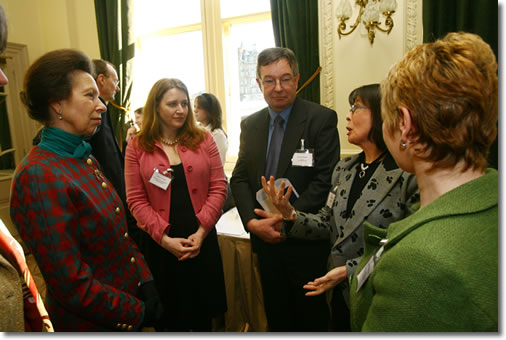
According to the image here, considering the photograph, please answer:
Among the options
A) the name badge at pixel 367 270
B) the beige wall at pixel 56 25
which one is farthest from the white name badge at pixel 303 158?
the beige wall at pixel 56 25

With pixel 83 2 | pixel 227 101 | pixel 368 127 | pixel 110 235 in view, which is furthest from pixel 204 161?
pixel 83 2

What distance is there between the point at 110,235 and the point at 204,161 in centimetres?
71

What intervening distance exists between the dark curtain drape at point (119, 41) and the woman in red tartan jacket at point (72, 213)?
10.9 ft

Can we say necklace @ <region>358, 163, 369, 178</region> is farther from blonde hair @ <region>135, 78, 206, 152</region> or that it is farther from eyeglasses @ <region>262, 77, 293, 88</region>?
blonde hair @ <region>135, 78, 206, 152</region>

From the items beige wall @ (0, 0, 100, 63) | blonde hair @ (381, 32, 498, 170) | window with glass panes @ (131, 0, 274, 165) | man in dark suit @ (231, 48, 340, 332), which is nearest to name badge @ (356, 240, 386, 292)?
blonde hair @ (381, 32, 498, 170)

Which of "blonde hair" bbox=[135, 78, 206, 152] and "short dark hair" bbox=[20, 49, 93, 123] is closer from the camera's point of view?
"short dark hair" bbox=[20, 49, 93, 123]

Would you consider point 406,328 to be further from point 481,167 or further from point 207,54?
point 207,54

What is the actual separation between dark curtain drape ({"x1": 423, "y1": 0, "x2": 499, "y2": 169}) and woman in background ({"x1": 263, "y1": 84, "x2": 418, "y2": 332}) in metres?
1.61

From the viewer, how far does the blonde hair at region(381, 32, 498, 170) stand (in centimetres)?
67

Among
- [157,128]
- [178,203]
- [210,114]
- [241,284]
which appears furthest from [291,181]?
[210,114]

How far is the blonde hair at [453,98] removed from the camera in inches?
26.2

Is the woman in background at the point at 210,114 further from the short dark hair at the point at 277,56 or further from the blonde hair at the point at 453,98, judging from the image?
the blonde hair at the point at 453,98

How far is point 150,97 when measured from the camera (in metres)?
1.81

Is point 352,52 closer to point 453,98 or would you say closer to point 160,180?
point 160,180
